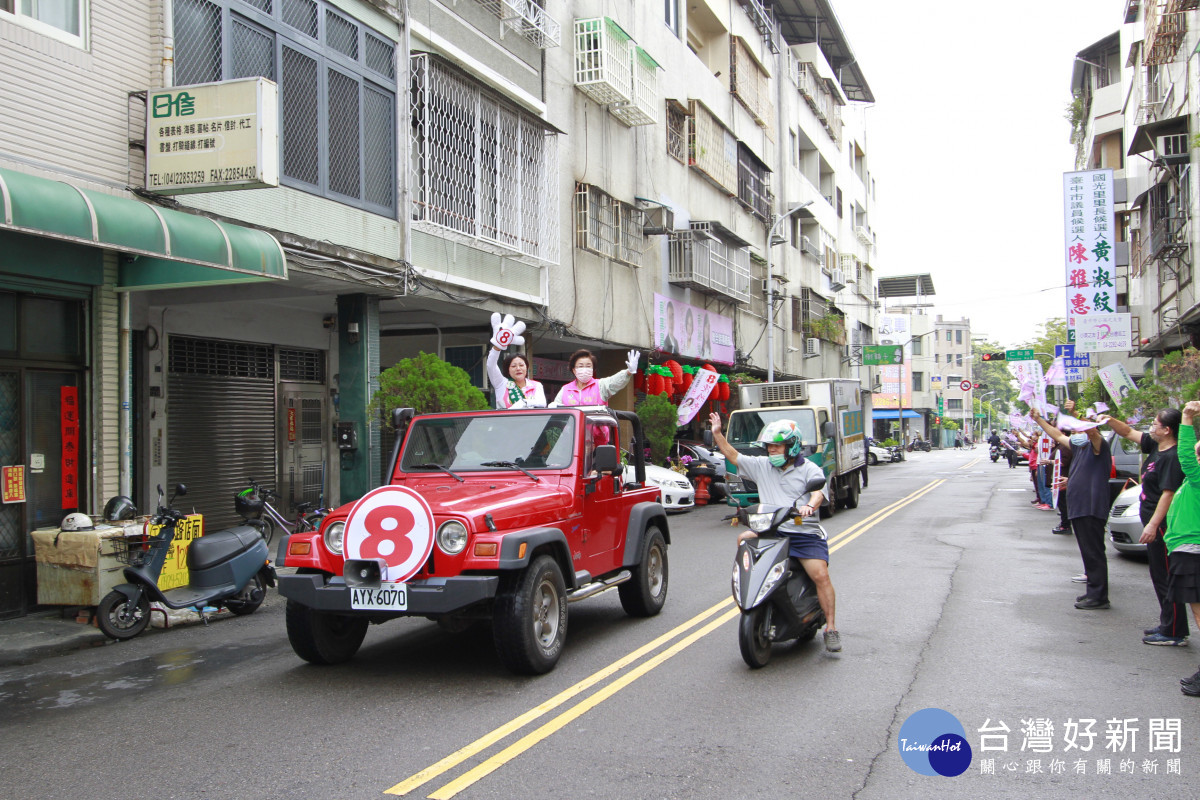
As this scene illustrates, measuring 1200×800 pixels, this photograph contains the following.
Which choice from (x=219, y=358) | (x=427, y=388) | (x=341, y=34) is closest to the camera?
(x=427, y=388)

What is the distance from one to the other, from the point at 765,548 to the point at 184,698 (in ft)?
13.2

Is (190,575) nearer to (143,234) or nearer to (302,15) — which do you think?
(143,234)

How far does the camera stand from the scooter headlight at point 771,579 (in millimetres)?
6473

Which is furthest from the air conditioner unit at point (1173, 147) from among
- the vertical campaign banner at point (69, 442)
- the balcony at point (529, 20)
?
the vertical campaign banner at point (69, 442)

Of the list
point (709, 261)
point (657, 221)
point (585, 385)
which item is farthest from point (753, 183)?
point (585, 385)

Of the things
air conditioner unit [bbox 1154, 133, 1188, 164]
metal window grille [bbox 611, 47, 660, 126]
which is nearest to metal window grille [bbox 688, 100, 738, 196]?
metal window grille [bbox 611, 47, 660, 126]

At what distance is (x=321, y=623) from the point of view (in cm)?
670

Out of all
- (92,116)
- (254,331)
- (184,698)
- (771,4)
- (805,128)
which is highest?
(771,4)

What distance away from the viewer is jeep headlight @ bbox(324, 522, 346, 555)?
6.32 meters

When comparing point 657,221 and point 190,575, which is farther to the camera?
point 657,221

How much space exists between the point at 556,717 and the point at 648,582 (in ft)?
10.2

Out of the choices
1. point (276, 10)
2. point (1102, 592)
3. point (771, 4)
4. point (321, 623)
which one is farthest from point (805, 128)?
point (321, 623)

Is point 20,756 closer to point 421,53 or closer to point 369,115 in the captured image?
point 369,115

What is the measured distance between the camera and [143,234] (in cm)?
859
